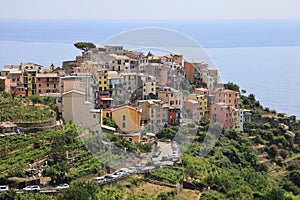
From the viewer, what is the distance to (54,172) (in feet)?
19.4

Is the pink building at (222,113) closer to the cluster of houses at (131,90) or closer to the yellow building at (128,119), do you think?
the cluster of houses at (131,90)

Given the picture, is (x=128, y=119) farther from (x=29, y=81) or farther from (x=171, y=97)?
(x=29, y=81)

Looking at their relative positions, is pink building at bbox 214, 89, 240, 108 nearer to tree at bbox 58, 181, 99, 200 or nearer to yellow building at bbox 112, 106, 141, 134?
yellow building at bbox 112, 106, 141, 134

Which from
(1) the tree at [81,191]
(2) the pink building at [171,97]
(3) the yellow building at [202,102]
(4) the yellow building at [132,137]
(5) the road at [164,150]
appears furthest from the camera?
(3) the yellow building at [202,102]

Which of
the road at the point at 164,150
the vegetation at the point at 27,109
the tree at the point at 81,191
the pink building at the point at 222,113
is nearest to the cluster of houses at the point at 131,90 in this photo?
the pink building at the point at 222,113

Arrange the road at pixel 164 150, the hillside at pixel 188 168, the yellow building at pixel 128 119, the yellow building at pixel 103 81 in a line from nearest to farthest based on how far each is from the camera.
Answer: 1. the hillside at pixel 188 168
2. the road at pixel 164 150
3. the yellow building at pixel 128 119
4. the yellow building at pixel 103 81

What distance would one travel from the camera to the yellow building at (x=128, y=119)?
748cm

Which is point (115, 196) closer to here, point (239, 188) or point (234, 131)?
point (239, 188)

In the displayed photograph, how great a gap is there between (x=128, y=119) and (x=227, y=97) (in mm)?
2798

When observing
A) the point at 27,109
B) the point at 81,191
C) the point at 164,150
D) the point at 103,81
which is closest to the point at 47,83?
the point at 103,81

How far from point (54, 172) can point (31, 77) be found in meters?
3.31

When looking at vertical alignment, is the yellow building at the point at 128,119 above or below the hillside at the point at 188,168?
above

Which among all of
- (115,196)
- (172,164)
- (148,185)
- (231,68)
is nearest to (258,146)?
(172,164)

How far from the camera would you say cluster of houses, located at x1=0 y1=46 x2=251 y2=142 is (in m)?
7.65
